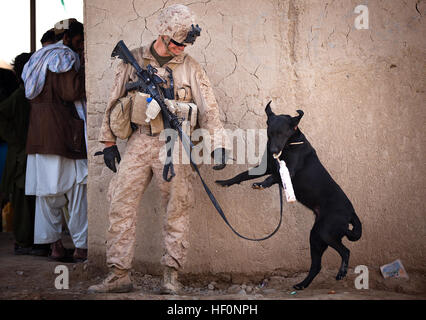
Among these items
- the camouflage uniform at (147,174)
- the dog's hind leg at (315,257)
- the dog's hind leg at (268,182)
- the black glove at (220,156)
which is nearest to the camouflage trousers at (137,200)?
the camouflage uniform at (147,174)

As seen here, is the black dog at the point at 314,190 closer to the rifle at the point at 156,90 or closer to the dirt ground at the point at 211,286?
the dirt ground at the point at 211,286

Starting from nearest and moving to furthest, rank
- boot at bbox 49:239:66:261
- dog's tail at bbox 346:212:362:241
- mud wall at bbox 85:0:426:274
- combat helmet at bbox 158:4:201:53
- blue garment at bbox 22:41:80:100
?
combat helmet at bbox 158:4:201:53 < dog's tail at bbox 346:212:362:241 < mud wall at bbox 85:0:426:274 < blue garment at bbox 22:41:80:100 < boot at bbox 49:239:66:261

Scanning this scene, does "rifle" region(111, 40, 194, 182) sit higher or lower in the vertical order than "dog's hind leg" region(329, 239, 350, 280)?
higher

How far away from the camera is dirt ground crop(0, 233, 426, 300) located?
3.59 m

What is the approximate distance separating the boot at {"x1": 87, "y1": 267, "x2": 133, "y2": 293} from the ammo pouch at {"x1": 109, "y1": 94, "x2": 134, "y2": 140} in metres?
0.96

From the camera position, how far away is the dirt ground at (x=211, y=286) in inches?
141

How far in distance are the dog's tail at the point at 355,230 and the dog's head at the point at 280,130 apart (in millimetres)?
752

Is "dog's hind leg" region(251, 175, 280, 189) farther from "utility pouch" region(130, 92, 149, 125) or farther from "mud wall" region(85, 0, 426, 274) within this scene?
"utility pouch" region(130, 92, 149, 125)

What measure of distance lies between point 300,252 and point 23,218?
2.65m

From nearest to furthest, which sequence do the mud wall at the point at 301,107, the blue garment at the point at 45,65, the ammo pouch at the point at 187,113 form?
the ammo pouch at the point at 187,113
the mud wall at the point at 301,107
the blue garment at the point at 45,65

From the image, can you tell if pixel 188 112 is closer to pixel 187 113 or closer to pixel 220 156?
pixel 187 113

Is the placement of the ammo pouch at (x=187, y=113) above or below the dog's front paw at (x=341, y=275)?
above

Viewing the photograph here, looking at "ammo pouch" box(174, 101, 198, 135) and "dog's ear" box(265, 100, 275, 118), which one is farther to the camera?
"dog's ear" box(265, 100, 275, 118)

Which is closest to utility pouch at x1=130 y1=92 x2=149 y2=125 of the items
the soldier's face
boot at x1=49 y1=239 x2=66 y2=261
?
the soldier's face
